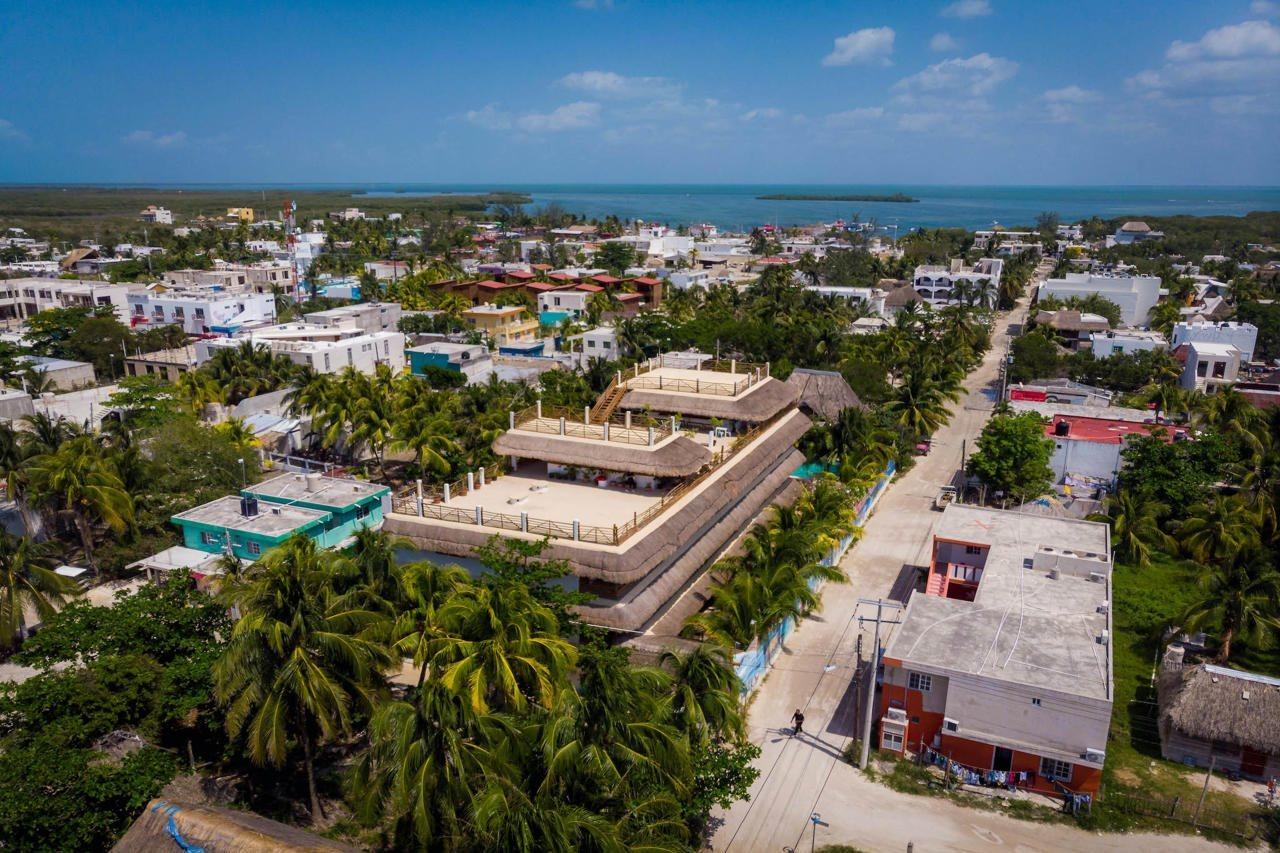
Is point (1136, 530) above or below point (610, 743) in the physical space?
below

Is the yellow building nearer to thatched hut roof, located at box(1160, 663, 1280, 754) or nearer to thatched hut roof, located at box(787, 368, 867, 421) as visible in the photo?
thatched hut roof, located at box(787, 368, 867, 421)

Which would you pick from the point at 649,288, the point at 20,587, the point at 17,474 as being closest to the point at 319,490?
the point at 17,474

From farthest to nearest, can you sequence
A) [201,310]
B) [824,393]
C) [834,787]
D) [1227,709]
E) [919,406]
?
[201,310]
[824,393]
[919,406]
[1227,709]
[834,787]

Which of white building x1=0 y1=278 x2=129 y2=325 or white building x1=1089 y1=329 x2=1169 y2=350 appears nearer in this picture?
white building x1=1089 y1=329 x2=1169 y2=350

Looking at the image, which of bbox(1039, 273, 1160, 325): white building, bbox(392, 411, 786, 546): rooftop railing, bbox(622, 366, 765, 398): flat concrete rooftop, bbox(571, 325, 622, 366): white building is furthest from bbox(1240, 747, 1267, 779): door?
bbox(1039, 273, 1160, 325): white building

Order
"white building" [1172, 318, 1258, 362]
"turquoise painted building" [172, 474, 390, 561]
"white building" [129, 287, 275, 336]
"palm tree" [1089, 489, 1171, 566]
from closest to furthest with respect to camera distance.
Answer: "turquoise painted building" [172, 474, 390, 561] < "palm tree" [1089, 489, 1171, 566] < "white building" [1172, 318, 1258, 362] < "white building" [129, 287, 275, 336]

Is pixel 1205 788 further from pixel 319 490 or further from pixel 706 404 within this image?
pixel 319 490

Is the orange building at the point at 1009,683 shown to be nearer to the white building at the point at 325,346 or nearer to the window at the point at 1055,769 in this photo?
the window at the point at 1055,769

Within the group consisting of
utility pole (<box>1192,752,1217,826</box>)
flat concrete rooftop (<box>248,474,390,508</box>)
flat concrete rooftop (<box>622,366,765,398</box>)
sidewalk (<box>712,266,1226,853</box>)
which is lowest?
sidewalk (<box>712,266,1226,853</box>)
